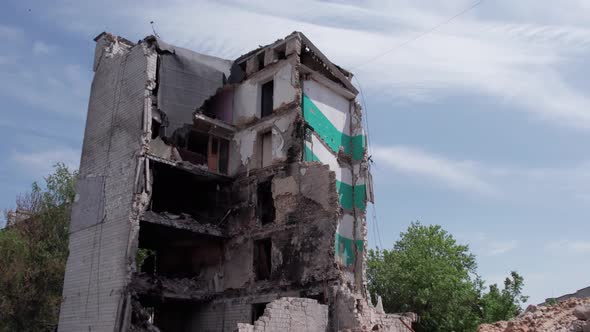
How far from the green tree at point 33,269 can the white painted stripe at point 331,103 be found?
1345 cm

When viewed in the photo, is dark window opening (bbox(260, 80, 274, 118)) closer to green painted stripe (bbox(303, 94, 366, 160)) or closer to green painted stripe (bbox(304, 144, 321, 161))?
green painted stripe (bbox(303, 94, 366, 160))

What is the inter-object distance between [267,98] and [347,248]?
23.0 feet

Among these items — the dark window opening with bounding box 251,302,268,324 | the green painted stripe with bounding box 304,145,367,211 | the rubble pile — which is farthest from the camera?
the green painted stripe with bounding box 304,145,367,211

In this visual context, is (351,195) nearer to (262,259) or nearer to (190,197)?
(262,259)

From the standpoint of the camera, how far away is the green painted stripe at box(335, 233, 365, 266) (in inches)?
818

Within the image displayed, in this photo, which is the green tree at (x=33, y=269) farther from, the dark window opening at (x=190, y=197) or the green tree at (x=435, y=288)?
the green tree at (x=435, y=288)

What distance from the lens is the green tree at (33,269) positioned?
2312 cm

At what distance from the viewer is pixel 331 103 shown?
23094 millimetres

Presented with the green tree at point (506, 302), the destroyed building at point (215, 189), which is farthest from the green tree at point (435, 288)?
the destroyed building at point (215, 189)

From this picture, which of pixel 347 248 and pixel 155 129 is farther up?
pixel 155 129

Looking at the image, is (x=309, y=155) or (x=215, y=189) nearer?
(x=309, y=155)

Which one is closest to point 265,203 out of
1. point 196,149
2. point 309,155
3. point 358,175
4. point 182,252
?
point 309,155

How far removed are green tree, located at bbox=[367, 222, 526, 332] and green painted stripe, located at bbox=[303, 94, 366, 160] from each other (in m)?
11.7

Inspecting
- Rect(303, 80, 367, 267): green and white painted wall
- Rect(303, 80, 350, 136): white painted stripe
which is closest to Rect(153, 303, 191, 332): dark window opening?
Rect(303, 80, 367, 267): green and white painted wall
